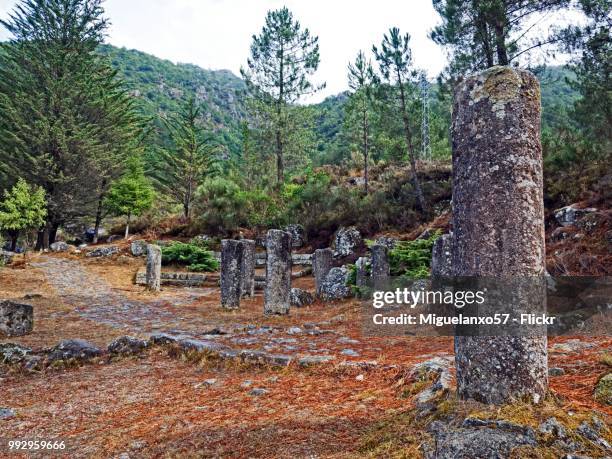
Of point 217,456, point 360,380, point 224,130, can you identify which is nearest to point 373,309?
point 360,380

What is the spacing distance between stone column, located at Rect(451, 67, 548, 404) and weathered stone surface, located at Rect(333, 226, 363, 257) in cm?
1642

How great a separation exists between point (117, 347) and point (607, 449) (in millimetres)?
6141

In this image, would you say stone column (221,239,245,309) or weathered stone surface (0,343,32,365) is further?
stone column (221,239,245,309)

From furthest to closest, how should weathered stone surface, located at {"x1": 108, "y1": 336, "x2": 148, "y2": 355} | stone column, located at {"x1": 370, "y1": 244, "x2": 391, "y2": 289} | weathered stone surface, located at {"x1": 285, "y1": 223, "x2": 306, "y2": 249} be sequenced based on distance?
weathered stone surface, located at {"x1": 285, "y1": 223, "x2": 306, "y2": 249} < stone column, located at {"x1": 370, "y1": 244, "x2": 391, "y2": 289} < weathered stone surface, located at {"x1": 108, "y1": 336, "x2": 148, "y2": 355}

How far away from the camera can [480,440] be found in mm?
2283

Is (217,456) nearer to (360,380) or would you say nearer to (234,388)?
(234,388)

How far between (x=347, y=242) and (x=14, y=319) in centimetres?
1443

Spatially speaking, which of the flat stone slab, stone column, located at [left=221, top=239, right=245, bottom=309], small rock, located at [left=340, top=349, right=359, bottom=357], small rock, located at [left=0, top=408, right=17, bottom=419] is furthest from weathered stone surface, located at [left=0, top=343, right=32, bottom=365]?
the flat stone slab

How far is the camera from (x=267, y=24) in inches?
1298

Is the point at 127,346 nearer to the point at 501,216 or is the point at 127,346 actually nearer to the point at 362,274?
the point at 501,216

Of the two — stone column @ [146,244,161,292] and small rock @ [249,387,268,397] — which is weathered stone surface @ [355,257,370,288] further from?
small rock @ [249,387,268,397]

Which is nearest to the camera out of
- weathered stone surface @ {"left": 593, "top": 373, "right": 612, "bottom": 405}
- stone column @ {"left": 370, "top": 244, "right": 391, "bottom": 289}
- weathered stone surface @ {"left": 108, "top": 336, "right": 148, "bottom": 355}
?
weathered stone surface @ {"left": 593, "top": 373, "right": 612, "bottom": 405}

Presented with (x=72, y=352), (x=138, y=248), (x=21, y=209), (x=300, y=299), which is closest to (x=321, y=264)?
(x=300, y=299)

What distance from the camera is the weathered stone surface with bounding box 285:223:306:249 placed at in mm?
23272
